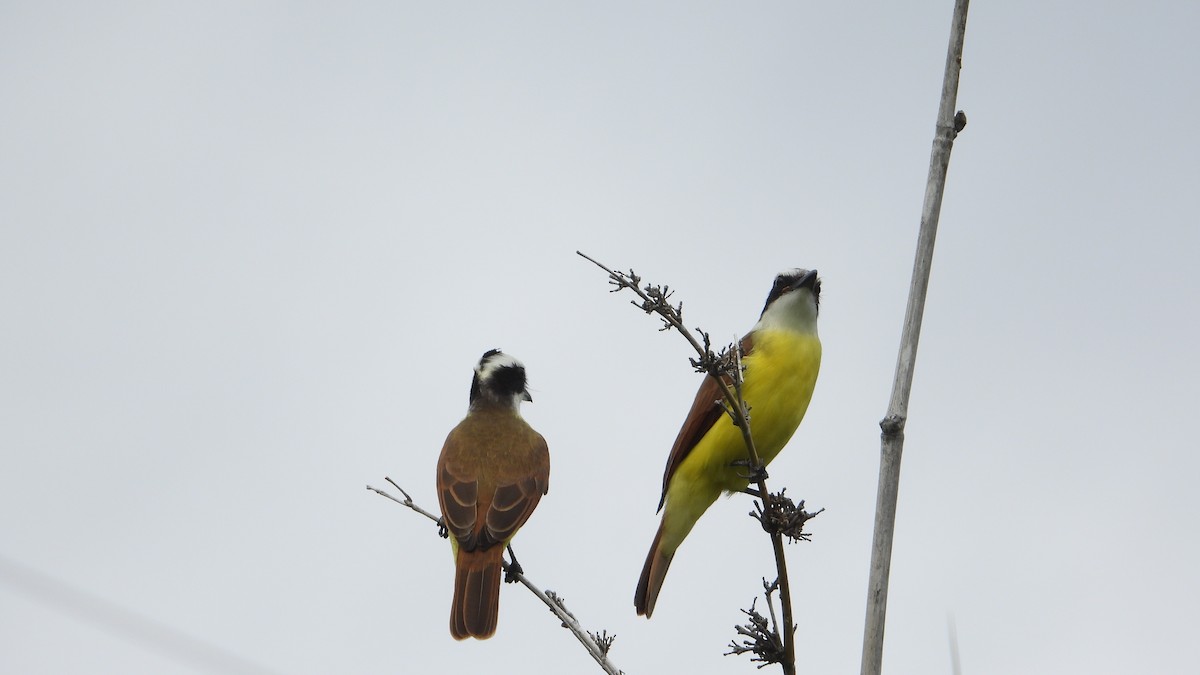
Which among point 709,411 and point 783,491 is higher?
point 709,411

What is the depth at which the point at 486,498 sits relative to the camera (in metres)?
7.67

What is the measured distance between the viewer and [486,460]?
26.5ft

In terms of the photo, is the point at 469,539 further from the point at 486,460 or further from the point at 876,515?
the point at 876,515

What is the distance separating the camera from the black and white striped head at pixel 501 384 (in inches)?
377

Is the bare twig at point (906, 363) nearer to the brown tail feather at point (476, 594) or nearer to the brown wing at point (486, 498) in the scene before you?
the brown tail feather at point (476, 594)

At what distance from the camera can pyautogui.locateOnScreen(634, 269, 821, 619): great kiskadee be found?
7.69m

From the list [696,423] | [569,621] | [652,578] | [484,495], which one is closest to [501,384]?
[484,495]

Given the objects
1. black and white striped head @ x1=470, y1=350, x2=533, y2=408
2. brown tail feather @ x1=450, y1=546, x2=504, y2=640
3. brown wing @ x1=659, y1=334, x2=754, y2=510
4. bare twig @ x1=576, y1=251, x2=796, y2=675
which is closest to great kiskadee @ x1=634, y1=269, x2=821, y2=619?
brown wing @ x1=659, y1=334, x2=754, y2=510

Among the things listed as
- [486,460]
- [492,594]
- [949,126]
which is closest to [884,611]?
[949,126]

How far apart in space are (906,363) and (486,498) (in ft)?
15.1

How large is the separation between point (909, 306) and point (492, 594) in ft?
13.7

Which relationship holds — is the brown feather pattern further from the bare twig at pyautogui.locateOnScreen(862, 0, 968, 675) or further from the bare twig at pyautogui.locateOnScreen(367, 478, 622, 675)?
the bare twig at pyautogui.locateOnScreen(862, 0, 968, 675)

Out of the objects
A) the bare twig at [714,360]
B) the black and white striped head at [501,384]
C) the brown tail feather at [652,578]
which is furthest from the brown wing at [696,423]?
the bare twig at [714,360]

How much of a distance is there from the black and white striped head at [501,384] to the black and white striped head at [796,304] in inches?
82.7
